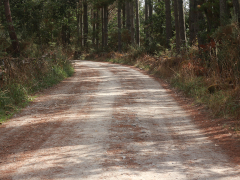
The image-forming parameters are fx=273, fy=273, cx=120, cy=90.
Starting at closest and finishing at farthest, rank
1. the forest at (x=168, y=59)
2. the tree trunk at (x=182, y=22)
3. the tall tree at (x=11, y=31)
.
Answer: the forest at (x=168, y=59) → the tall tree at (x=11, y=31) → the tree trunk at (x=182, y=22)

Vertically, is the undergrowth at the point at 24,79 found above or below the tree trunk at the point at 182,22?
below

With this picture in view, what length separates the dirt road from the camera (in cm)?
422

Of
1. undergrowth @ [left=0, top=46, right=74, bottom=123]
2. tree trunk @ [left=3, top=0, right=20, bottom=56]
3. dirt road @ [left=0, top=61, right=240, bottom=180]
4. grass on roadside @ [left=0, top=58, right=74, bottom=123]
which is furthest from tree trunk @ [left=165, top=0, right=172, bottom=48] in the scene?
dirt road @ [left=0, top=61, right=240, bottom=180]

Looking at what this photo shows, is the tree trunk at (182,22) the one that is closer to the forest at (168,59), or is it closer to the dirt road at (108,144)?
the forest at (168,59)

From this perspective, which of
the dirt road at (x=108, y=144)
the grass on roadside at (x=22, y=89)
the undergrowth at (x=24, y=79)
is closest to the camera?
the dirt road at (x=108, y=144)

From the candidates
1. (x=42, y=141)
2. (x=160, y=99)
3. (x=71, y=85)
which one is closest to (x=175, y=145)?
(x=42, y=141)

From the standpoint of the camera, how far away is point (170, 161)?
4.64m


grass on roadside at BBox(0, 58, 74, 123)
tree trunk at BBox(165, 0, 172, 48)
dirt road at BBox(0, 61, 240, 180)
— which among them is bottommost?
dirt road at BBox(0, 61, 240, 180)

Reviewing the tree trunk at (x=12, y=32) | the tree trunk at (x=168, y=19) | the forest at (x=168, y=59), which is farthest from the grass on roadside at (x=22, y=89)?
the tree trunk at (x=168, y=19)

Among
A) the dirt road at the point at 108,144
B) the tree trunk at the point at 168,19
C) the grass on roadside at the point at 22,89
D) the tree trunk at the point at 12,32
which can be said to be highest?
the tree trunk at the point at 168,19

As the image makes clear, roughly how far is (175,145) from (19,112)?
5043 mm

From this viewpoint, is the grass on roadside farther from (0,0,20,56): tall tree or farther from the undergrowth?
(0,0,20,56): tall tree

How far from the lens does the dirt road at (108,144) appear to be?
422cm

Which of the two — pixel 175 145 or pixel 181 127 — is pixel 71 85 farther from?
pixel 175 145
